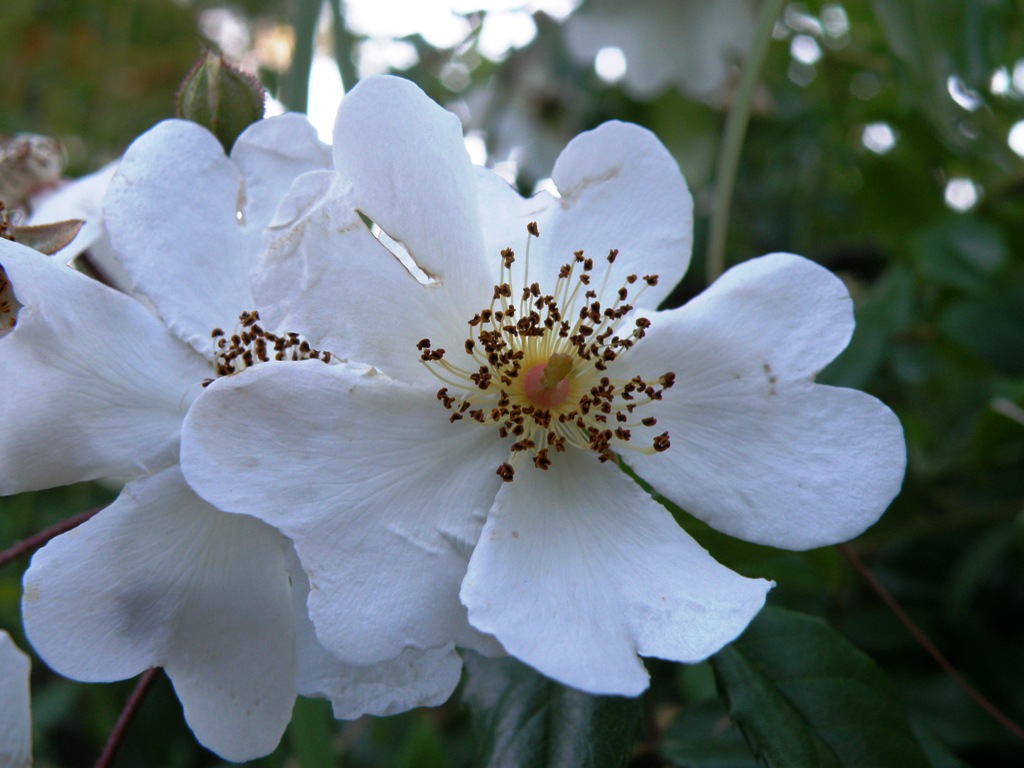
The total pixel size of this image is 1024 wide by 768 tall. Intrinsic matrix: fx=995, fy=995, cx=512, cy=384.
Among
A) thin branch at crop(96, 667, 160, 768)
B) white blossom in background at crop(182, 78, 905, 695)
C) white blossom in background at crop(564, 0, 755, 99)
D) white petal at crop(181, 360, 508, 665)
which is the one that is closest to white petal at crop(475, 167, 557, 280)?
white blossom in background at crop(182, 78, 905, 695)

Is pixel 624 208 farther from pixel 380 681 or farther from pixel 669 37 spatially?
pixel 669 37

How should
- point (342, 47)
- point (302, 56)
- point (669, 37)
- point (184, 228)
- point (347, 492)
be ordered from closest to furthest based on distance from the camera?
point (347, 492) < point (184, 228) < point (302, 56) < point (342, 47) < point (669, 37)

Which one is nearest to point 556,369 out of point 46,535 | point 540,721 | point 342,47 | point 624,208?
point 624,208

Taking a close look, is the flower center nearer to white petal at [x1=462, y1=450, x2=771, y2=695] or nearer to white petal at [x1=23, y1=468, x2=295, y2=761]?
white petal at [x1=462, y1=450, x2=771, y2=695]

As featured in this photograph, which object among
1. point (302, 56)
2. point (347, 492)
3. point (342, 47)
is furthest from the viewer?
point (342, 47)

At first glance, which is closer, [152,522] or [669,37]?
[152,522]

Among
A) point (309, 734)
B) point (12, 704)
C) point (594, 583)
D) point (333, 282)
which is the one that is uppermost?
point (333, 282)
